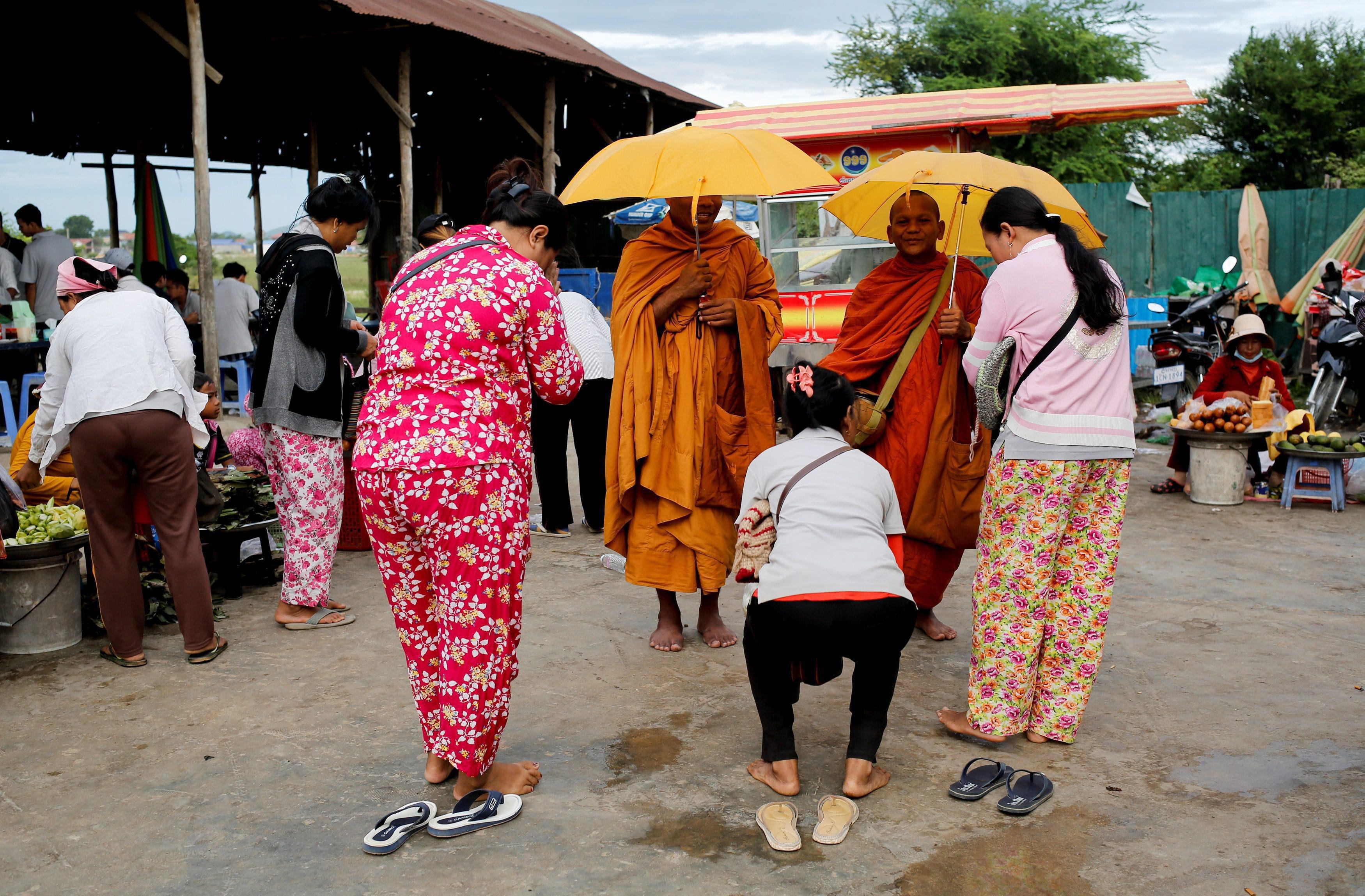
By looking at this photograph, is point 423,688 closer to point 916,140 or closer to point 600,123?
point 916,140

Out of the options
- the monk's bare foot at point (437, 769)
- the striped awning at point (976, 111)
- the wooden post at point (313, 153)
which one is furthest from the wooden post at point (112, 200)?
the monk's bare foot at point (437, 769)

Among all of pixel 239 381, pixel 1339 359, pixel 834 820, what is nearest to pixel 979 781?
pixel 834 820

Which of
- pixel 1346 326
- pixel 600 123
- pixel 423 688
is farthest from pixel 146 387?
pixel 600 123

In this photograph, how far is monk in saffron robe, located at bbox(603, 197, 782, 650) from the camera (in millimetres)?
4098

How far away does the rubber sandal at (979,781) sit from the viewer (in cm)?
300

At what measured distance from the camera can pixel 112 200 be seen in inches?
528

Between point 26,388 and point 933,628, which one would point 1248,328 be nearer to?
point 933,628

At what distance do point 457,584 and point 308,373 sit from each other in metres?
1.91

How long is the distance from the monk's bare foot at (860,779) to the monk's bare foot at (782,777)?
0.46ft

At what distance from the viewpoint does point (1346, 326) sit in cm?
833

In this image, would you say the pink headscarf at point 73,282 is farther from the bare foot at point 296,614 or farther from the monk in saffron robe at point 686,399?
the monk in saffron robe at point 686,399

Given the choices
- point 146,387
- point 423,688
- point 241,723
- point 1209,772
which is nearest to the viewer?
point 423,688

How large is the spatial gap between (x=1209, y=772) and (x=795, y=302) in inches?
253

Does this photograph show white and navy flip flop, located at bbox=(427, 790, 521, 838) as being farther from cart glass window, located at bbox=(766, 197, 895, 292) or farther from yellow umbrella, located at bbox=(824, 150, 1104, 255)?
cart glass window, located at bbox=(766, 197, 895, 292)
